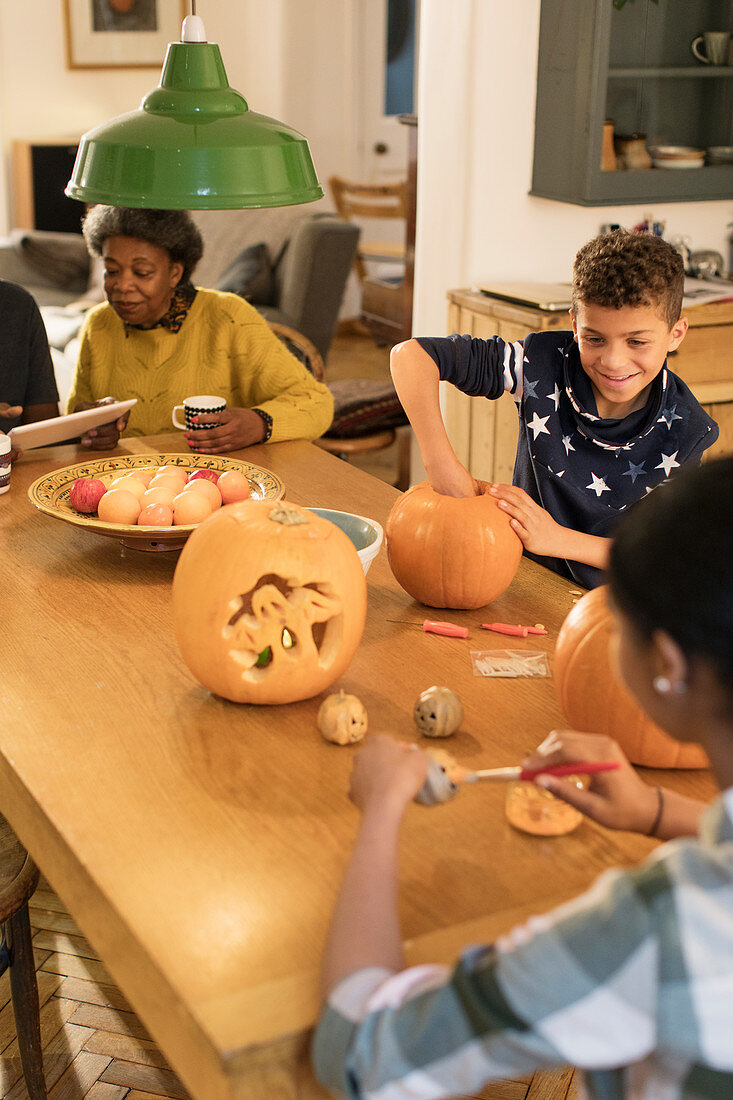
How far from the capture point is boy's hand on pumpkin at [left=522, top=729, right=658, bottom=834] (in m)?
0.90

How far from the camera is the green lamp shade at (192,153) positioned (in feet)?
4.68

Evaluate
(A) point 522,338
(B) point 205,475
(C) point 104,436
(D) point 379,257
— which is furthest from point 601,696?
(D) point 379,257

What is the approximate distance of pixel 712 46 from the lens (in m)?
3.42

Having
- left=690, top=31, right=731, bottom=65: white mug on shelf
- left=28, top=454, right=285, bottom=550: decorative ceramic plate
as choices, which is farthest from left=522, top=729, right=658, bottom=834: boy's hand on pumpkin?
left=690, top=31, right=731, bottom=65: white mug on shelf

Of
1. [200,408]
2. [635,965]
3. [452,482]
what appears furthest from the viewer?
[200,408]

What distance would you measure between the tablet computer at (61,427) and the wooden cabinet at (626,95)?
1825 mm

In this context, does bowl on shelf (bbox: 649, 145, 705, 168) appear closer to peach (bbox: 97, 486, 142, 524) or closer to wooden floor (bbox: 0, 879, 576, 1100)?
peach (bbox: 97, 486, 142, 524)

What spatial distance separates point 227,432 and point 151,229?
54 centimetres

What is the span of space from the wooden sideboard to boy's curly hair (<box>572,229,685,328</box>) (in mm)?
1379

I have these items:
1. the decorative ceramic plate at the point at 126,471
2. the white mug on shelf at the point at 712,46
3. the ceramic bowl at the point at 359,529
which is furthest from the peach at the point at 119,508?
the white mug on shelf at the point at 712,46

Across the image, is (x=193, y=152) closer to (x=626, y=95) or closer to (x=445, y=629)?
(x=445, y=629)

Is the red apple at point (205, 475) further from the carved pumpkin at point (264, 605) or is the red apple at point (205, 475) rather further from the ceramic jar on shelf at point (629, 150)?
the ceramic jar on shelf at point (629, 150)

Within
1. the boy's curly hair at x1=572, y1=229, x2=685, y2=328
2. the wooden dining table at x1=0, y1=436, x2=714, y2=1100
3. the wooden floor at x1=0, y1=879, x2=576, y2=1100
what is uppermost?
the boy's curly hair at x1=572, y1=229, x2=685, y2=328

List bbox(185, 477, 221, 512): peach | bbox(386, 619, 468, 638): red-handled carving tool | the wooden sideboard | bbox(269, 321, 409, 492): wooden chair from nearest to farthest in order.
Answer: bbox(386, 619, 468, 638): red-handled carving tool, bbox(185, 477, 221, 512): peach, the wooden sideboard, bbox(269, 321, 409, 492): wooden chair
